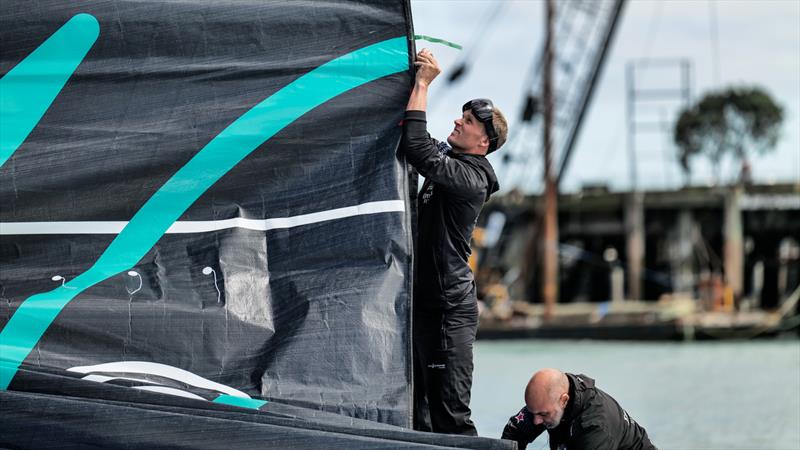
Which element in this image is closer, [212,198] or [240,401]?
[240,401]

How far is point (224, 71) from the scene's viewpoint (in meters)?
4.58

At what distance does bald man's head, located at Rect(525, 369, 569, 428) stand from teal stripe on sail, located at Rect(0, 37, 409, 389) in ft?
4.35

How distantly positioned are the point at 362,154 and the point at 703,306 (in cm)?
2600

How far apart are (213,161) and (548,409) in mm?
1627

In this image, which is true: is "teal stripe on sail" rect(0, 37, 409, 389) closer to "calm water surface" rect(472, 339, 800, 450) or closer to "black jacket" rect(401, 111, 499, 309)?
"black jacket" rect(401, 111, 499, 309)

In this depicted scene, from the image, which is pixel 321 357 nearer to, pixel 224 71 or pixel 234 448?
pixel 234 448

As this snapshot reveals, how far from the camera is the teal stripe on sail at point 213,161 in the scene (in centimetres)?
443

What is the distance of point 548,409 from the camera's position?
14.4 feet

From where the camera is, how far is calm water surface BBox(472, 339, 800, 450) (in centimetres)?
1109

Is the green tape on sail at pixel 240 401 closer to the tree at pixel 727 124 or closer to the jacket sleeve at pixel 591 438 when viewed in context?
the jacket sleeve at pixel 591 438

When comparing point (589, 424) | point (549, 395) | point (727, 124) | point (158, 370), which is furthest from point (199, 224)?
point (727, 124)

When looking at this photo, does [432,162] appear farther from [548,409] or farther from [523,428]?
[523,428]

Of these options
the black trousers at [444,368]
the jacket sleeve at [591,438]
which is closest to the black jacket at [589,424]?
the jacket sleeve at [591,438]

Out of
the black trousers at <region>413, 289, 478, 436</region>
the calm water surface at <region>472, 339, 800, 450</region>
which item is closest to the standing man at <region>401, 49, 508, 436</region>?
the black trousers at <region>413, 289, 478, 436</region>
